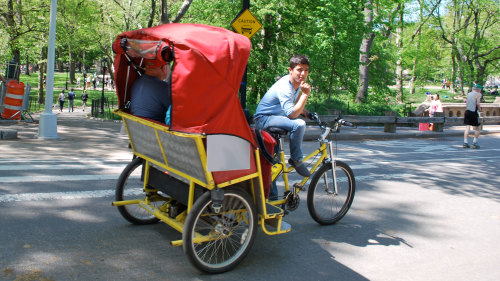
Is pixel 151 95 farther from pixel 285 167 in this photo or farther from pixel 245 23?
pixel 245 23

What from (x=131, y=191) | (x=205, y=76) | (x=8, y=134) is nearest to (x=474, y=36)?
(x=8, y=134)

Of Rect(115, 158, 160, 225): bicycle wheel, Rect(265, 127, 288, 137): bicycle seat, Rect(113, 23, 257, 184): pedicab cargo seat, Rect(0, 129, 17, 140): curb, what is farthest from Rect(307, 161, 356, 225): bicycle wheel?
Rect(0, 129, 17, 140): curb

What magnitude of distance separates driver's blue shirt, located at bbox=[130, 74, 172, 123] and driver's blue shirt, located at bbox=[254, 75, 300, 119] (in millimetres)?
1141

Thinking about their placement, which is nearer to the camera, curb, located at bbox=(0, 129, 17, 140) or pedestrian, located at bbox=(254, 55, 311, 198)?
pedestrian, located at bbox=(254, 55, 311, 198)

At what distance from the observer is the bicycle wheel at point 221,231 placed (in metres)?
4.05

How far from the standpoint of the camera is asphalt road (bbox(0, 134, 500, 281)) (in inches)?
167

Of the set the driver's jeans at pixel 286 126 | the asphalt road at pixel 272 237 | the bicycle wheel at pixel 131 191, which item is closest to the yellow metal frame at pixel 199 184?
the bicycle wheel at pixel 131 191

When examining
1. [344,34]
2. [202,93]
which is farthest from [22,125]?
[202,93]

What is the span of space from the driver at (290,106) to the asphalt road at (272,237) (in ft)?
3.84

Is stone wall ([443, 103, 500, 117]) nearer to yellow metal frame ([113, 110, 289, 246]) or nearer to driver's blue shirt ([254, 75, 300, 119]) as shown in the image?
driver's blue shirt ([254, 75, 300, 119])

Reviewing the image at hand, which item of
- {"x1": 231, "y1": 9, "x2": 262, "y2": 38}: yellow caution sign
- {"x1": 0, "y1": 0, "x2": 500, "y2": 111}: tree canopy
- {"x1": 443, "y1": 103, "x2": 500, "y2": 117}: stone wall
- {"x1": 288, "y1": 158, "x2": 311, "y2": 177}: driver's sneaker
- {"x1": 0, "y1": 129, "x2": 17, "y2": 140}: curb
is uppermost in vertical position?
{"x1": 0, "y1": 0, "x2": 500, "y2": 111}: tree canopy

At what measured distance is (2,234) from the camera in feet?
15.5

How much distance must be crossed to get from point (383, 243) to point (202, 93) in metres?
2.91

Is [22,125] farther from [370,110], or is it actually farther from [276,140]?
[370,110]
